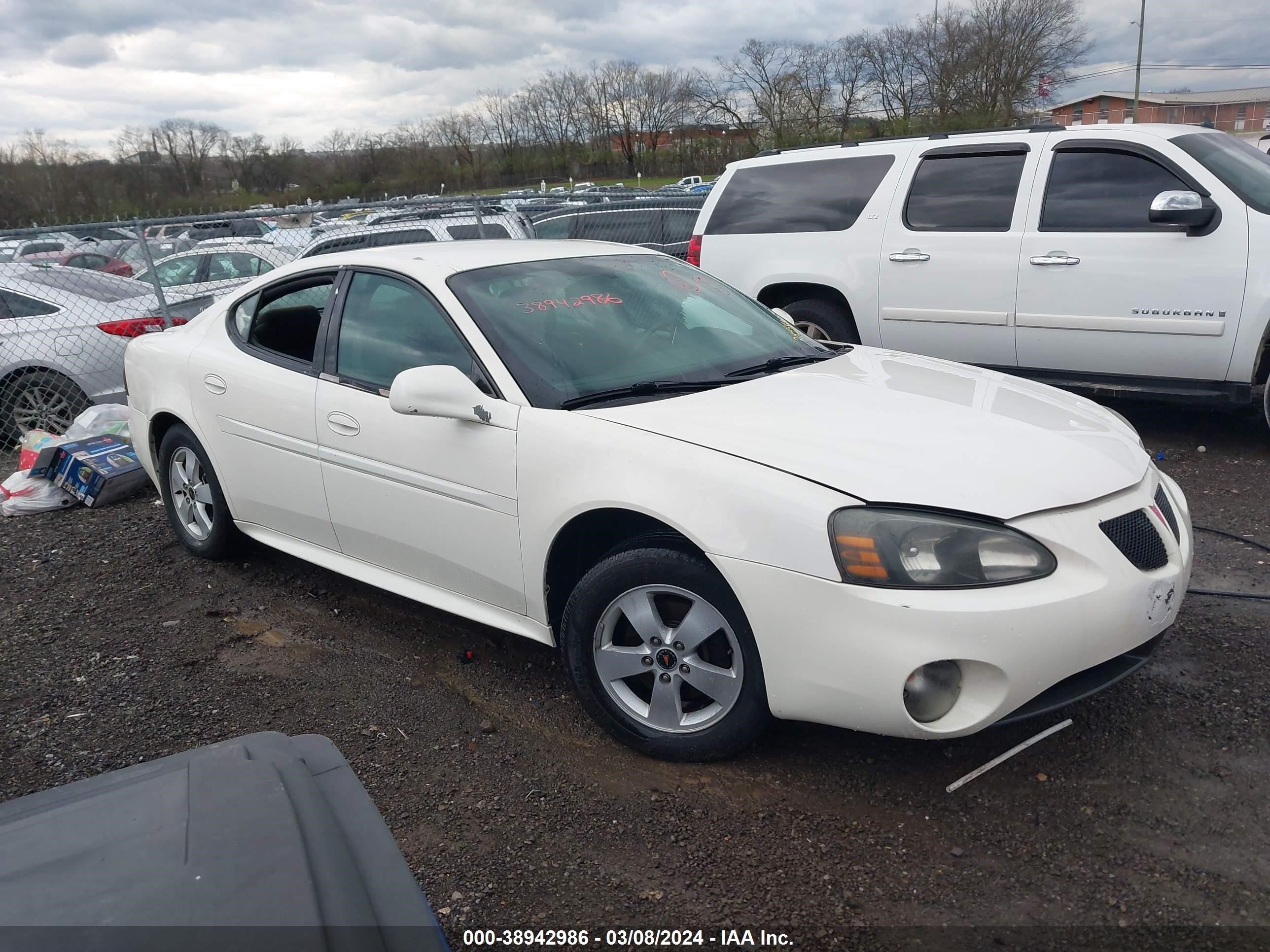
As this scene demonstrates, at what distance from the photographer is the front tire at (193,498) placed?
15.7 ft

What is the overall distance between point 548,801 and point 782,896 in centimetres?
80

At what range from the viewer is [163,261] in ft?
37.9

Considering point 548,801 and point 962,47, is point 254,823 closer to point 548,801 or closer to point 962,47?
point 548,801

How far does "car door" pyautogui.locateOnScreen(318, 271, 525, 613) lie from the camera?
3.37m

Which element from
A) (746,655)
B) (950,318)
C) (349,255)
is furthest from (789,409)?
(950,318)

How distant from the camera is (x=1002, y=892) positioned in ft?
8.06

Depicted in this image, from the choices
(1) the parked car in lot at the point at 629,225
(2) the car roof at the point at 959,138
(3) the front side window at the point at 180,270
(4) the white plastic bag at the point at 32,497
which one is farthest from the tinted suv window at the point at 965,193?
(3) the front side window at the point at 180,270

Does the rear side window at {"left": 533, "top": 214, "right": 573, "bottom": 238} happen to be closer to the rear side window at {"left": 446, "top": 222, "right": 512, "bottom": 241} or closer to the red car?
the rear side window at {"left": 446, "top": 222, "right": 512, "bottom": 241}

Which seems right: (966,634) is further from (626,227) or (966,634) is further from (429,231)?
(626,227)

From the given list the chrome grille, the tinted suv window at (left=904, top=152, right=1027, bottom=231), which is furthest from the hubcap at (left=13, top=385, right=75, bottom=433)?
the chrome grille

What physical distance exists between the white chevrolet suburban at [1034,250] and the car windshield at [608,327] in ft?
8.66

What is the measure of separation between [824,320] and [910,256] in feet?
2.45

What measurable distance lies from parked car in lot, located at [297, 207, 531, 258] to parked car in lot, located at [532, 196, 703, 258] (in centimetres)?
96

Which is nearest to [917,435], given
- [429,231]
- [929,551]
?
[929,551]
